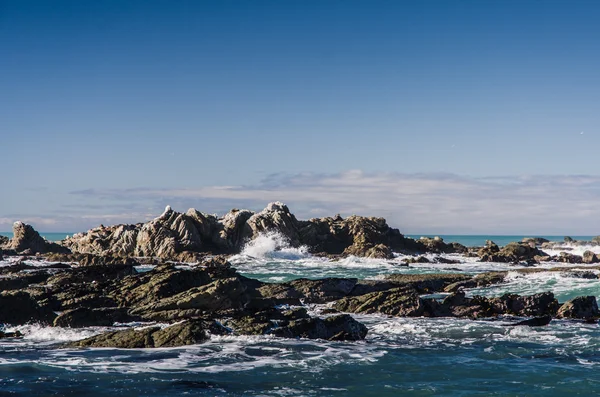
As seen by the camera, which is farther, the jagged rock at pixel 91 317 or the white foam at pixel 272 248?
the white foam at pixel 272 248

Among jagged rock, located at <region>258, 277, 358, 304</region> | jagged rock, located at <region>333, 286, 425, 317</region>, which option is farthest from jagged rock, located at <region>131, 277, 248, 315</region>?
jagged rock, located at <region>333, 286, 425, 317</region>

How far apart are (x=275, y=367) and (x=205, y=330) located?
17.5 ft

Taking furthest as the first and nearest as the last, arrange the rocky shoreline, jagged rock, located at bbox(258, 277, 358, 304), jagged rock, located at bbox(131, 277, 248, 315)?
jagged rock, located at bbox(258, 277, 358, 304) → jagged rock, located at bbox(131, 277, 248, 315) → the rocky shoreline

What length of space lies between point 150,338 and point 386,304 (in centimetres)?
1272

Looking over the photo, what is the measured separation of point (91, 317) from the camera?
2614 cm

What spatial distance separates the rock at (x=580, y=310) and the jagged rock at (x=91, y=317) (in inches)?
778

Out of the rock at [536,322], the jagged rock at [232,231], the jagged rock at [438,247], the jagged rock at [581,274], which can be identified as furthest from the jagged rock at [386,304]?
the jagged rock at [438,247]

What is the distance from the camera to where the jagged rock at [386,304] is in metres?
29.2

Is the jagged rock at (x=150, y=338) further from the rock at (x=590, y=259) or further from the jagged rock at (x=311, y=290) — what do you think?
the rock at (x=590, y=259)

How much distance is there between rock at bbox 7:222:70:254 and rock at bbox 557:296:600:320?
6527 centimetres

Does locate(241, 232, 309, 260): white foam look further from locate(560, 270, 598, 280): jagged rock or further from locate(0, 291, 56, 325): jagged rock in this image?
locate(0, 291, 56, 325): jagged rock

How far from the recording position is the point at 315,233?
84562 millimetres

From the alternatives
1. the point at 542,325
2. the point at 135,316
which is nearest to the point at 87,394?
the point at 135,316

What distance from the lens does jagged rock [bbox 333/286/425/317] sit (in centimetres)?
2917
